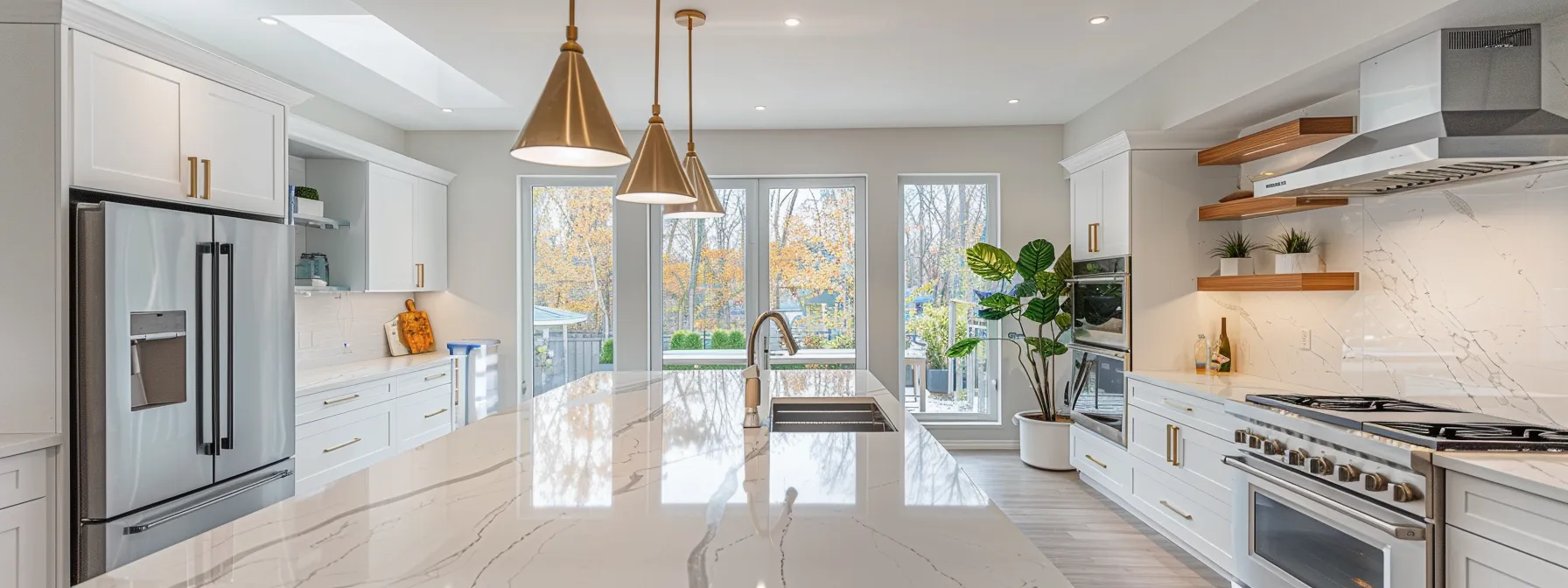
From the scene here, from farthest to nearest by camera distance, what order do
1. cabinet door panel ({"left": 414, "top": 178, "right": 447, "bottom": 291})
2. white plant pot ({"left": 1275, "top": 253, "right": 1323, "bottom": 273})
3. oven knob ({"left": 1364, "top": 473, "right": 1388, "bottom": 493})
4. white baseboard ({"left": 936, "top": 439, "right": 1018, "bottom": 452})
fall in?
white baseboard ({"left": 936, "top": 439, "right": 1018, "bottom": 452}) → cabinet door panel ({"left": 414, "top": 178, "right": 447, "bottom": 291}) → white plant pot ({"left": 1275, "top": 253, "right": 1323, "bottom": 273}) → oven knob ({"left": 1364, "top": 473, "right": 1388, "bottom": 493})

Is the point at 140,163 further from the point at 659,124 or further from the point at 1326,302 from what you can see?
the point at 1326,302

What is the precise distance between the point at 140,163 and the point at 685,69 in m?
2.27

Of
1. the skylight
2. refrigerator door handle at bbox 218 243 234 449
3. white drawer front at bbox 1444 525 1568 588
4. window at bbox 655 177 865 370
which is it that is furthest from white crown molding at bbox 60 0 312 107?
white drawer front at bbox 1444 525 1568 588

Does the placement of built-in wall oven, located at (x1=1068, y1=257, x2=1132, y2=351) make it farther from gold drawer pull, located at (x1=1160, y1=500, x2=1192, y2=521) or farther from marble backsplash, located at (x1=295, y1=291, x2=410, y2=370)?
marble backsplash, located at (x1=295, y1=291, x2=410, y2=370)

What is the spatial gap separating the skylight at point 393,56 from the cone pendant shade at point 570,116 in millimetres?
2318

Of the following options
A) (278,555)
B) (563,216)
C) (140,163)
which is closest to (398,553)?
(278,555)

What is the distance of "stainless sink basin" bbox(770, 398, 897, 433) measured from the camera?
2.48 meters

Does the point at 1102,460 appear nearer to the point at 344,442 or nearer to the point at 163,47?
the point at 344,442

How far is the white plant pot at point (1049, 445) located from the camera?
455cm

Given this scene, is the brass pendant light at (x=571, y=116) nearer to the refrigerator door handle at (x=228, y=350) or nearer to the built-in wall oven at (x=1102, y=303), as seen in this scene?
the refrigerator door handle at (x=228, y=350)

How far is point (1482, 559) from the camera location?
181cm

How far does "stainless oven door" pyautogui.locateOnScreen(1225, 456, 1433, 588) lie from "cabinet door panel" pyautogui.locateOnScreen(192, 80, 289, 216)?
12.9 feet

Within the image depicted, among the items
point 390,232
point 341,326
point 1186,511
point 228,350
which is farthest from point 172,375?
point 1186,511

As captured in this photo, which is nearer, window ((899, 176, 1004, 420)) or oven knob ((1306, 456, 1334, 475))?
oven knob ((1306, 456, 1334, 475))
